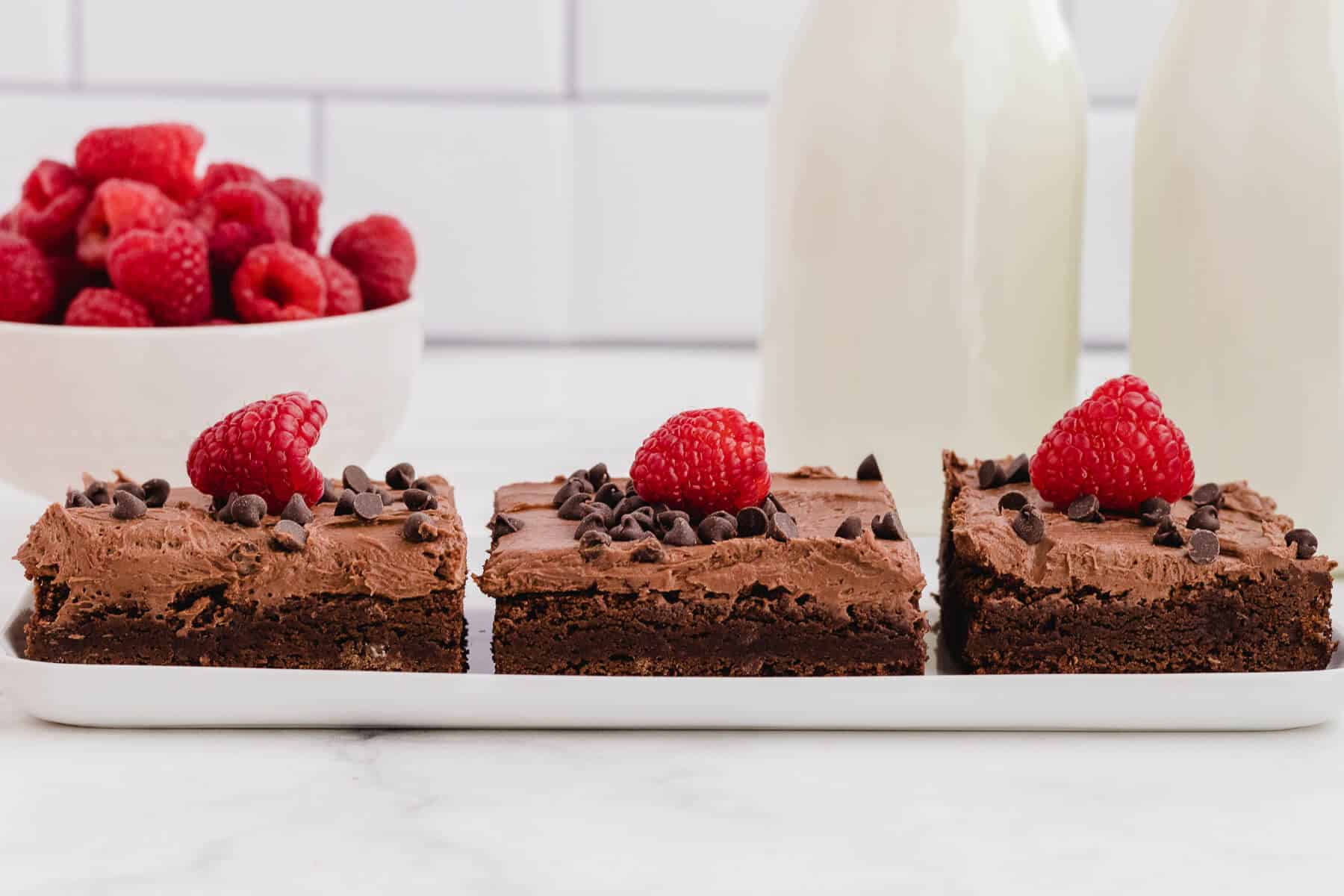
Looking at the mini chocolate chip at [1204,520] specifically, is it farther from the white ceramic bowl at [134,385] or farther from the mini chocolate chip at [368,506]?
the white ceramic bowl at [134,385]

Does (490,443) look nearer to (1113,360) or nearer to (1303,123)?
(1303,123)

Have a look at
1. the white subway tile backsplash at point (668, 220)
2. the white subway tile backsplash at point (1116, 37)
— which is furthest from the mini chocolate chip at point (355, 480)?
the white subway tile backsplash at point (1116, 37)

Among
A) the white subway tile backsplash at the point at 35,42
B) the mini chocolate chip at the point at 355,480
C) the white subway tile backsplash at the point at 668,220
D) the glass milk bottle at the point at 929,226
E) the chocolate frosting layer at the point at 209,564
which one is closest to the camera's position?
the chocolate frosting layer at the point at 209,564

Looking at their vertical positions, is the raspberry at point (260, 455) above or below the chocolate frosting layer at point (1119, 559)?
above

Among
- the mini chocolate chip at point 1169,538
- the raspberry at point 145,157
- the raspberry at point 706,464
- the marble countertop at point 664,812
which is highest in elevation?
the raspberry at point 145,157

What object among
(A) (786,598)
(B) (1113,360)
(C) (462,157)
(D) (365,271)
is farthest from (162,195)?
(B) (1113,360)

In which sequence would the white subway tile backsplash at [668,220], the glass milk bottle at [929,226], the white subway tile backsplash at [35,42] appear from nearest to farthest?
the glass milk bottle at [929,226] → the white subway tile backsplash at [35,42] → the white subway tile backsplash at [668,220]

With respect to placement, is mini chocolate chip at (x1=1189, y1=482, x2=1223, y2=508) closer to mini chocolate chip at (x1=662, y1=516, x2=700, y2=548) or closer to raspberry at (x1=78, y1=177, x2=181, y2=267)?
mini chocolate chip at (x1=662, y1=516, x2=700, y2=548)
